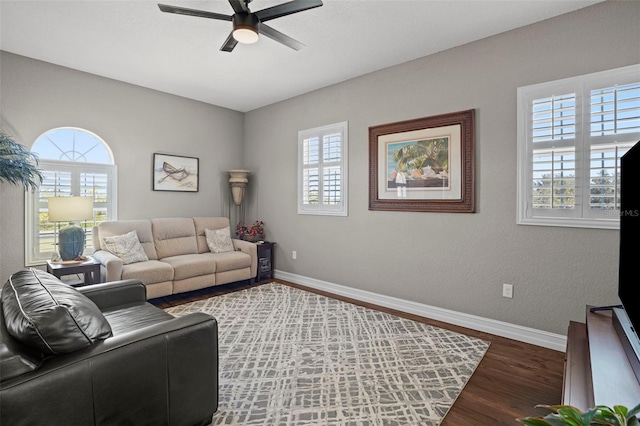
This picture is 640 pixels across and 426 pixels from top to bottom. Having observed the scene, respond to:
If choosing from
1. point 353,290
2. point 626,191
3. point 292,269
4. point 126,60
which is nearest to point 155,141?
point 126,60

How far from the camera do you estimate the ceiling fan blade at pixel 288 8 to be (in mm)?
2266

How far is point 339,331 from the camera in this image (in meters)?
3.14

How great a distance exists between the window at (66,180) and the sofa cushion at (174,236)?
23.5 inches

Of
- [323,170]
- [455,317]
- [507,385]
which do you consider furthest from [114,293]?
[455,317]

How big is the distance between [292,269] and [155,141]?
274 cm

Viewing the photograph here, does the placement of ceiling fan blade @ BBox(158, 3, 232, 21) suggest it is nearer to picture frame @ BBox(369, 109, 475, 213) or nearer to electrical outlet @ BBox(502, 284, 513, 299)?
picture frame @ BBox(369, 109, 475, 213)

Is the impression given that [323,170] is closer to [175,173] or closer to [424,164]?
[424,164]

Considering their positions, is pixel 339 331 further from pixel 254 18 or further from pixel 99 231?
pixel 99 231

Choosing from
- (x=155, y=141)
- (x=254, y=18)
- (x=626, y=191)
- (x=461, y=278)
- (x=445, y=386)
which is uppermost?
(x=254, y=18)

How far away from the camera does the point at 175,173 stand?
4992 millimetres

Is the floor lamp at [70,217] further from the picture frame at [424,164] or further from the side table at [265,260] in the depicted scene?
the picture frame at [424,164]

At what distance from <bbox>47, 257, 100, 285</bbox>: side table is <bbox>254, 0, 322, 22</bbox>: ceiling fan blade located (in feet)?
9.70

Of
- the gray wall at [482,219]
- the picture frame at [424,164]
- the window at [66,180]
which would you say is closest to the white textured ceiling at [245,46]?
the gray wall at [482,219]

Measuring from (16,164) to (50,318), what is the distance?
9.70 ft
